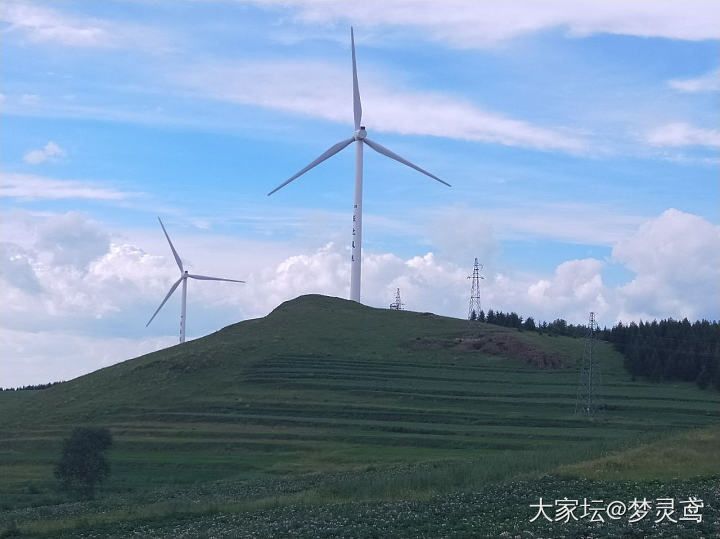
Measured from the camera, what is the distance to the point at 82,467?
60.4 m

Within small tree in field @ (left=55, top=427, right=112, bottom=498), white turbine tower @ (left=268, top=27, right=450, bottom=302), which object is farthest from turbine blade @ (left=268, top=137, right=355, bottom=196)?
small tree in field @ (left=55, top=427, right=112, bottom=498)

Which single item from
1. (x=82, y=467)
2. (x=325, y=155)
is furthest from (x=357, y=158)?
(x=82, y=467)

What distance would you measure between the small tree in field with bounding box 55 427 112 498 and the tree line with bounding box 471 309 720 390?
73.8m

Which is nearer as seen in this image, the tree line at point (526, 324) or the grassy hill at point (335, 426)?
the grassy hill at point (335, 426)

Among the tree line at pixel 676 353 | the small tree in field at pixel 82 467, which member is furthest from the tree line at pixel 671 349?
the small tree in field at pixel 82 467

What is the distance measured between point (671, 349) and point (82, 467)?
273ft

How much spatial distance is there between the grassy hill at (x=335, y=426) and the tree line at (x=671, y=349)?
263 cm

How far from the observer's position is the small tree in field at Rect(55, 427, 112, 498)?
59.9 metres

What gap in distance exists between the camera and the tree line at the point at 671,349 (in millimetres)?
114750

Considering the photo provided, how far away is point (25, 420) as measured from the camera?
105 m

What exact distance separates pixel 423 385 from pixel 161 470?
39192 millimetres

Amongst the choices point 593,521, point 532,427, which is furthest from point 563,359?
point 593,521

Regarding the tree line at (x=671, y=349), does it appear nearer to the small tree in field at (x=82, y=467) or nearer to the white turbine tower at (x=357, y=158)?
the white turbine tower at (x=357, y=158)

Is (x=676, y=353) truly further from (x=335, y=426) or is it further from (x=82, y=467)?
(x=82, y=467)
